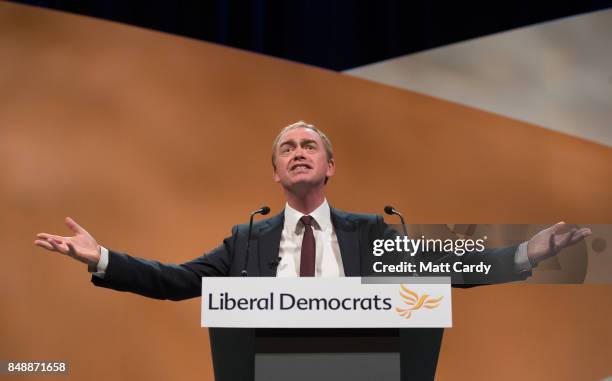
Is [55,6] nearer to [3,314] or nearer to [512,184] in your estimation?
[3,314]

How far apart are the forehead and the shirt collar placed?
285 millimetres

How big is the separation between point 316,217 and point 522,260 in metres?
0.88

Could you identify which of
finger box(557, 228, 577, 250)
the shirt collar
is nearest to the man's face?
the shirt collar

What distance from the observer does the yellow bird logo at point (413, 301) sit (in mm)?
2352

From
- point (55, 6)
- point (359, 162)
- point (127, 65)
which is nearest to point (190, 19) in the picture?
point (127, 65)

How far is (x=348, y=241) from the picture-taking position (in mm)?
2900

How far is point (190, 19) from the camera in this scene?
14.8 feet

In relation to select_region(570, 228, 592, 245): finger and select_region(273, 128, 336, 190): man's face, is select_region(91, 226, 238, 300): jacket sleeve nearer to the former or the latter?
select_region(273, 128, 336, 190): man's face

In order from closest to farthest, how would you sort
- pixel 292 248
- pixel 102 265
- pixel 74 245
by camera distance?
pixel 74 245
pixel 102 265
pixel 292 248

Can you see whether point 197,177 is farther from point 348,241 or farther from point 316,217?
point 348,241

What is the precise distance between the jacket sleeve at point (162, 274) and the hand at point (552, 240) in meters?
1.17

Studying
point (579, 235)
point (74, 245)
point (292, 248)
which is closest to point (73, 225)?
point (74, 245)

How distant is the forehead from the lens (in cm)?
312

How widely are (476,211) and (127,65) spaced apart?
225 cm
